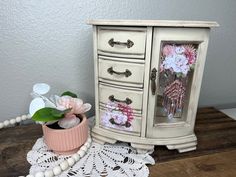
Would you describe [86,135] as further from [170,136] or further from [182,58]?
[182,58]

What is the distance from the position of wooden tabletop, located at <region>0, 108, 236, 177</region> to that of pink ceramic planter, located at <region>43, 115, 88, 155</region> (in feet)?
0.29

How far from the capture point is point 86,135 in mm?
632

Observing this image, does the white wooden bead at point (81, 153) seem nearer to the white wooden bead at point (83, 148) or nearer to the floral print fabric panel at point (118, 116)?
the white wooden bead at point (83, 148)

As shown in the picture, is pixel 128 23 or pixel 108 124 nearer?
pixel 128 23

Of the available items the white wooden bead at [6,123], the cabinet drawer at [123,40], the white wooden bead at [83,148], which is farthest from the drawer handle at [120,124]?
the white wooden bead at [6,123]

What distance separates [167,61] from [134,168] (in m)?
0.31

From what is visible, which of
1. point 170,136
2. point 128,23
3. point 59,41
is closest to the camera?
point 128,23

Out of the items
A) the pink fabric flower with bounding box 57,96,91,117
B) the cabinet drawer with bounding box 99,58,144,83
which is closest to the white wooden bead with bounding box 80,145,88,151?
the pink fabric flower with bounding box 57,96,91,117

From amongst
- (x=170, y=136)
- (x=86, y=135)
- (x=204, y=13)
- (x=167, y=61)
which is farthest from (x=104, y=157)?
(x=204, y=13)

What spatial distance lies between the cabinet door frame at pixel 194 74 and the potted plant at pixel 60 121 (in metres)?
0.21

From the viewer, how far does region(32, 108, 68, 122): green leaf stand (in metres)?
0.54

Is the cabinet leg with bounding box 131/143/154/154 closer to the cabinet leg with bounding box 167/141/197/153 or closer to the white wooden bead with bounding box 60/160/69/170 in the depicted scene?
the cabinet leg with bounding box 167/141/197/153

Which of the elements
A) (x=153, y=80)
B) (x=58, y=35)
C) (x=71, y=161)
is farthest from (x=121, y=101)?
(x=58, y=35)

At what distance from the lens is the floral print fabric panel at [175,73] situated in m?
0.56
